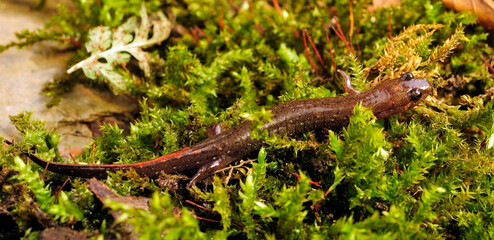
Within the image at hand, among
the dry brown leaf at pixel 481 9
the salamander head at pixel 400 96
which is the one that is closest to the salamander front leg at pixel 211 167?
the salamander head at pixel 400 96

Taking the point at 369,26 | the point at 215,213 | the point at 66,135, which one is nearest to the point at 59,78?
the point at 66,135

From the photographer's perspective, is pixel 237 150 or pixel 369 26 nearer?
pixel 237 150

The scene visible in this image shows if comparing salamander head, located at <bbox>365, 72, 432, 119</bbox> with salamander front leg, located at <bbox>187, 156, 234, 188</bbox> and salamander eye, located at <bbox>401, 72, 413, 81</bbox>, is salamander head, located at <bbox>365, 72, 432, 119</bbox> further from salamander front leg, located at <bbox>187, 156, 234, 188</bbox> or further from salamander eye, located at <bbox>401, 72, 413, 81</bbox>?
salamander front leg, located at <bbox>187, 156, 234, 188</bbox>

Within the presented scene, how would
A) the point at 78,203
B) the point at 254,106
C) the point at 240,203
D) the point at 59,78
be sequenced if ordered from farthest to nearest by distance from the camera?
the point at 59,78 < the point at 254,106 < the point at 240,203 < the point at 78,203

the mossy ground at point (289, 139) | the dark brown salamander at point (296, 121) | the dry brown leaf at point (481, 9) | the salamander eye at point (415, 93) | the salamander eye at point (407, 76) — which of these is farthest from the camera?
the dry brown leaf at point (481, 9)

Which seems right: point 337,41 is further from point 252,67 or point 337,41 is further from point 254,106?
point 254,106

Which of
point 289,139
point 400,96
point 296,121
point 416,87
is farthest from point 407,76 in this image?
point 289,139

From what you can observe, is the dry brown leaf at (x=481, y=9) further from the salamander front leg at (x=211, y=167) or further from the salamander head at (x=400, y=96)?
the salamander front leg at (x=211, y=167)
